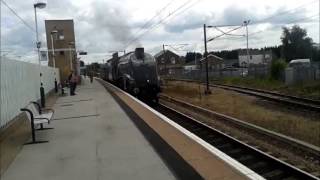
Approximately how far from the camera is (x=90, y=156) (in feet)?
31.5

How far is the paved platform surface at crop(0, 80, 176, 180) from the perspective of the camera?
318 inches

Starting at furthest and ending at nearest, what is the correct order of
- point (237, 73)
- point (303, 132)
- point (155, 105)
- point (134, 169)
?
1. point (237, 73)
2. point (155, 105)
3. point (303, 132)
4. point (134, 169)

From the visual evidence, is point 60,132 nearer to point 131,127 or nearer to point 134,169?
point 131,127

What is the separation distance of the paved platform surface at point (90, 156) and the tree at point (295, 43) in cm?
10292

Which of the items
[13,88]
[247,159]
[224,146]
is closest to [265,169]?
[247,159]

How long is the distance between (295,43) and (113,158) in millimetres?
111098

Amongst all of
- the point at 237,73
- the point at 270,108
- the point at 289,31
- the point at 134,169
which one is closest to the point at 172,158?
the point at 134,169

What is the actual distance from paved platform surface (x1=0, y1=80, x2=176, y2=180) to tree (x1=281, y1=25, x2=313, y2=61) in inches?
4052

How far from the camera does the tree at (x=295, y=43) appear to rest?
372 ft

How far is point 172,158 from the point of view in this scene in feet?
29.3

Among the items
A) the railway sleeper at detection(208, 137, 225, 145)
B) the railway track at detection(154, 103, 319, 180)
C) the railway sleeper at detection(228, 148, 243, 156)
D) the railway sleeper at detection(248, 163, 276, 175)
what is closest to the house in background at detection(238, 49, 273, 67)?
the railway track at detection(154, 103, 319, 180)

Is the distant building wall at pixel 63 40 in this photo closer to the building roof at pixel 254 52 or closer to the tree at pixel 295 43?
the tree at pixel 295 43

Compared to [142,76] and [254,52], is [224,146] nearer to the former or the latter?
[142,76]

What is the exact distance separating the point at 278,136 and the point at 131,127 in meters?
4.99
